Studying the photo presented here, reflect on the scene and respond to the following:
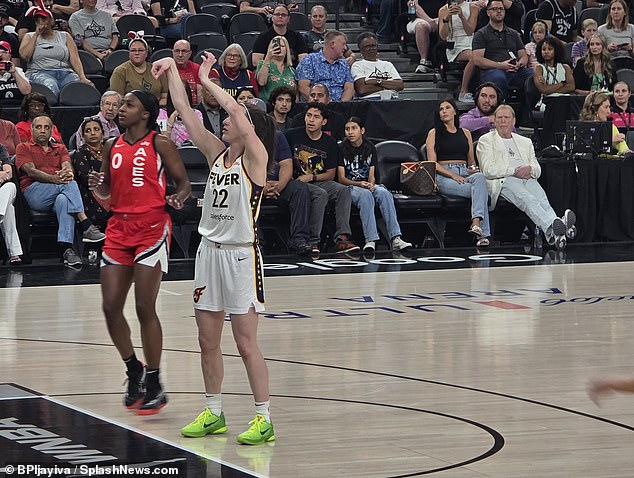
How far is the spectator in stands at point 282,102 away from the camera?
45.8 feet

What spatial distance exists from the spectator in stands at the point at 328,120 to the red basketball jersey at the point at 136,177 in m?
7.18

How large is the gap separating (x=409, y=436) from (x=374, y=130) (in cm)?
945

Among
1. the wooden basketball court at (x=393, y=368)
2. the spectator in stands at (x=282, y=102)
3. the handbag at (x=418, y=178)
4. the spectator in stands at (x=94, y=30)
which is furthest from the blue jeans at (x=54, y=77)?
the handbag at (x=418, y=178)

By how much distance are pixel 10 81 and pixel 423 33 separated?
6.29 metres

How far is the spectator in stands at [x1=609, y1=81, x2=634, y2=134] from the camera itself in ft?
50.4

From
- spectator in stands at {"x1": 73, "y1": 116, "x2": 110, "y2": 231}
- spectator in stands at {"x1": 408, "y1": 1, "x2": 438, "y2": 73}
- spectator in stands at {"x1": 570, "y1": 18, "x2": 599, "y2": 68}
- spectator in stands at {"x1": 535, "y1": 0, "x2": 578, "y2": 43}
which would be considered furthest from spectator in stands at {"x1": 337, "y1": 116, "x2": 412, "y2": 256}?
spectator in stands at {"x1": 535, "y1": 0, "x2": 578, "y2": 43}

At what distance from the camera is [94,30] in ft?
51.8

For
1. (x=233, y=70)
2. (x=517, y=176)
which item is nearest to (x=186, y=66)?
(x=233, y=70)

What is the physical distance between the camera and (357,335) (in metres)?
8.98

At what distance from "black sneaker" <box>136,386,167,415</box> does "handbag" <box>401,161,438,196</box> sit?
7608 millimetres

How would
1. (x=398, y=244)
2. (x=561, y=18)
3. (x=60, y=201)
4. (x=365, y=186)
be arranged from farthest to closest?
(x=561, y=18)
(x=398, y=244)
(x=365, y=186)
(x=60, y=201)

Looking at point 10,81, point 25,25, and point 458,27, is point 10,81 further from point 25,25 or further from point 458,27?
point 458,27

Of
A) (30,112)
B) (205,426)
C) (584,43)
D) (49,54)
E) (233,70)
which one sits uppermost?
(584,43)

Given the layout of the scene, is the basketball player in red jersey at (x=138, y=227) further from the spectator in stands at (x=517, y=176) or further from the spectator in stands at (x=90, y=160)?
the spectator in stands at (x=517, y=176)
